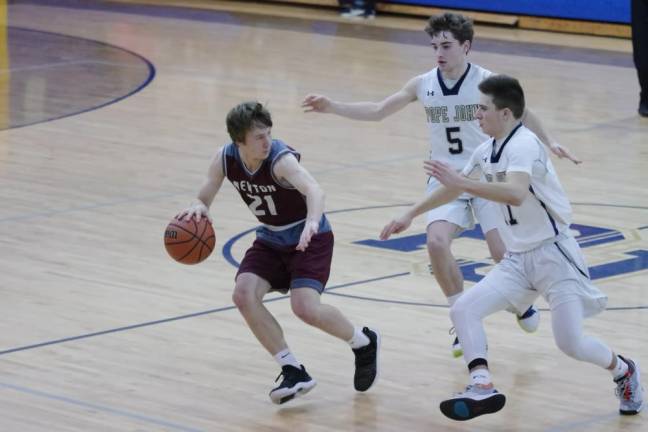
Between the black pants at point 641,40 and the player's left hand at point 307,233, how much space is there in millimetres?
9231

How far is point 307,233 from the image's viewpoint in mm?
5949

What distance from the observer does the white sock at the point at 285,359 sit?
6316 millimetres

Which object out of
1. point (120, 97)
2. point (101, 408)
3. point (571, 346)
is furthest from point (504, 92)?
point (120, 97)

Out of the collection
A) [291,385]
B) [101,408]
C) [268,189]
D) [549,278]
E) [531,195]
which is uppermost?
[531,195]

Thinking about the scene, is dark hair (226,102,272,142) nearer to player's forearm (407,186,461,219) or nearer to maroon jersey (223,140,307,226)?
maroon jersey (223,140,307,226)

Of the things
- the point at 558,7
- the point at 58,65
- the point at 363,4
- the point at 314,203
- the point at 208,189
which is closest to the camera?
the point at 314,203

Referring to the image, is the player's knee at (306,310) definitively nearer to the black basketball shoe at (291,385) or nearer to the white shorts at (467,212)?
the black basketball shoe at (291,385)

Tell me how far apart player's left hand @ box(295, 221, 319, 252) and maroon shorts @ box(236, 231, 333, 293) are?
12.3 inches

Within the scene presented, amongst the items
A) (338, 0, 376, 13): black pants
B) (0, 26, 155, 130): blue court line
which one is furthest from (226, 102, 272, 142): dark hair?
(338, 0, 376, 13): black pants

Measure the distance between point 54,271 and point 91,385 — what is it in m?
2.23

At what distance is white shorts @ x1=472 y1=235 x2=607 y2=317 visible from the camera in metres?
5.98

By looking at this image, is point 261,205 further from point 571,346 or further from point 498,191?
point 571,346

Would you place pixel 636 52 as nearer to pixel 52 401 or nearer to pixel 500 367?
pixel 500 367

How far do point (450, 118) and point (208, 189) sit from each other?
1.56m
